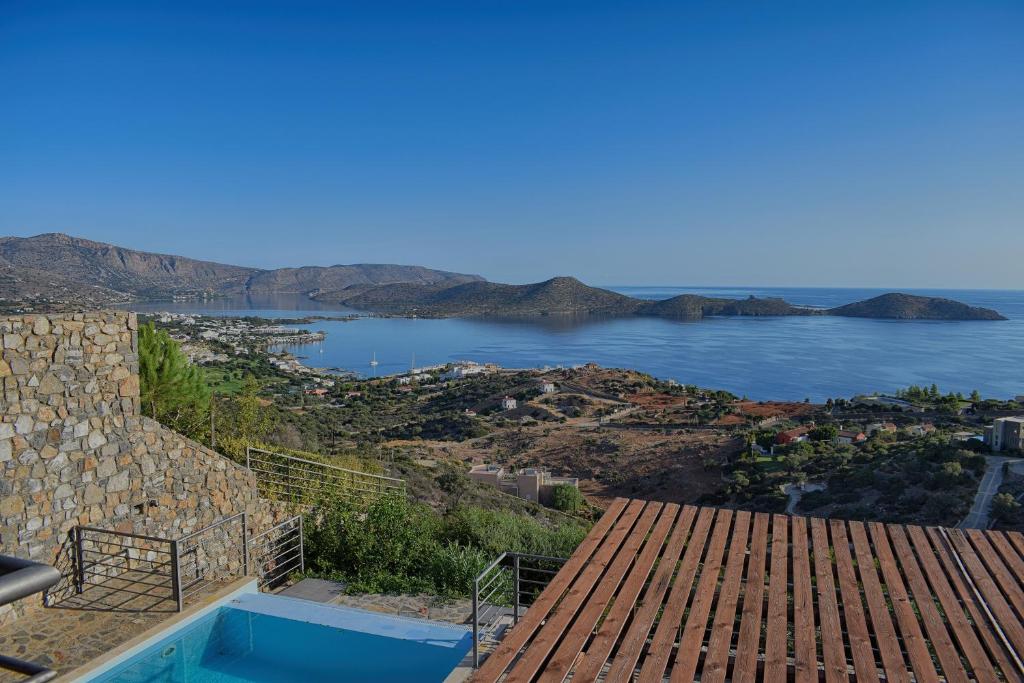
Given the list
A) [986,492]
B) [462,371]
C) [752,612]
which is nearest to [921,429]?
[986,492]

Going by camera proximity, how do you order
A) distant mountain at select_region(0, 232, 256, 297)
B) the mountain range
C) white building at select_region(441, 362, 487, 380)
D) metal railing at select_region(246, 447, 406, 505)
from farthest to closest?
the mountain range → distant mountain at select_region(0, 232, 256, 297) → white building at select_region(441, 362, 487, 380) → metal railing at select_region(246, 447, 406, 505)

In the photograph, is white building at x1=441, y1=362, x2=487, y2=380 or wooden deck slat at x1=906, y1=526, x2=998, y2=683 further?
white building at x1=441, y1=362, x2=487, y2=380

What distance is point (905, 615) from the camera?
248cm

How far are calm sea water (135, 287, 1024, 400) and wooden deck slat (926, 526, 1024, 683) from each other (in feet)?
164

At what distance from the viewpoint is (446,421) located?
34.6 meters

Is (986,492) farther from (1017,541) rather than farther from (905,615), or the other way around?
(905,615)

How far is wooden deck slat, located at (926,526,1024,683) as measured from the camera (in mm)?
2123

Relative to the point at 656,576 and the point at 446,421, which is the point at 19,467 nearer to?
the point at 656,576

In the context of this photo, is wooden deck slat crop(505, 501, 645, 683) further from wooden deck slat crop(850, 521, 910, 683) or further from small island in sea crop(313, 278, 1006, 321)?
small island in sea crop(313, 278, 1006, 321)

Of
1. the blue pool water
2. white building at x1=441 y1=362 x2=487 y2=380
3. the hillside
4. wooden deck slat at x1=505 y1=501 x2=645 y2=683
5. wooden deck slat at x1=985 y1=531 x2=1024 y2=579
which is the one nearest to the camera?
wooden deck slat at x1=505 y1=501 x2=645 y2=683

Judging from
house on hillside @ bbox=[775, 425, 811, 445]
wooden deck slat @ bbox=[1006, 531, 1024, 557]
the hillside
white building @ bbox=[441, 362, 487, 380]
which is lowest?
white building @ bbox=[441, 362, 487, 380]

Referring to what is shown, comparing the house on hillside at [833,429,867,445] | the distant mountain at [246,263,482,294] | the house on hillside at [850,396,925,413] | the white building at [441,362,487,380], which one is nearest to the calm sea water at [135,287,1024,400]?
the white building at [441,362,487,380]

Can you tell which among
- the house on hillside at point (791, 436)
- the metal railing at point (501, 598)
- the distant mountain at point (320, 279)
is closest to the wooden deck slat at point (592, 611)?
the metal railing at point (501, 598)

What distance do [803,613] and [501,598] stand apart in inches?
121
